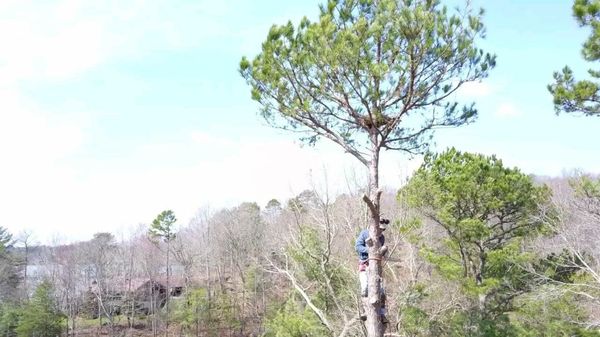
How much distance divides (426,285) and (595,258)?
474 cm

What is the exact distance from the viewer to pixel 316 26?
5883mm

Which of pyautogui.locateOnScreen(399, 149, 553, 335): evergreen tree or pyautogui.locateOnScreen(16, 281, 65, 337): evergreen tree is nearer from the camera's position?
pyautogui.locateOnScreen(399, 149, 553, 335): evergreen tree

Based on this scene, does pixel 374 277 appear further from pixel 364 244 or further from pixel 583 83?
pixel 583 83

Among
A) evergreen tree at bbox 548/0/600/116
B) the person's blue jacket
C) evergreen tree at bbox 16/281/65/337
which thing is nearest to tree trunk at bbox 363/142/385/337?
the person's blue jacket

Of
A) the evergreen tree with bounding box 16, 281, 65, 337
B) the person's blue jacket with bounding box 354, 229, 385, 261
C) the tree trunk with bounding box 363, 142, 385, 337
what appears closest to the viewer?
the tree trunk with bounding box 363, 142, 385, 337

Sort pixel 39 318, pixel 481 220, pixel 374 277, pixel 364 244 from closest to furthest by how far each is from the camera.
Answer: pixel 374 277
pixel 364 244
pixel 481 220
pixel 39 318

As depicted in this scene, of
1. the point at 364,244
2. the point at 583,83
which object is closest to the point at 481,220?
the point at 583,83

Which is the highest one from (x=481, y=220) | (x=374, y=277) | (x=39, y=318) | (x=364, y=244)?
(x=481, y=220)

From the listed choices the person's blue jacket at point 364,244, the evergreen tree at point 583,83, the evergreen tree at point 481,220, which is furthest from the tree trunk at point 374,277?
the evergreen tree at point 481,220

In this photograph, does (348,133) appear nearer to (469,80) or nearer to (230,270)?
(469,80)

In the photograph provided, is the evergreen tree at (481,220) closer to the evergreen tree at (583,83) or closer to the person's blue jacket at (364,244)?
the evergreen tree at (583,83)

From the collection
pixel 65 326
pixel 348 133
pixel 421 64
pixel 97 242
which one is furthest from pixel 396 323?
pixel 97 242

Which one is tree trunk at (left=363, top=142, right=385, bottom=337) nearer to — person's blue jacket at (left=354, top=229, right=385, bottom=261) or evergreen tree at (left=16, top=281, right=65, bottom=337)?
person's blue jacket at (left=354, top=229, right=385, bottom=261)

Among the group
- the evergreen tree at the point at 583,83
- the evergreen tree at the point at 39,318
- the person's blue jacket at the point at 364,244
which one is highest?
the evergreen tree at the point at 583,83
